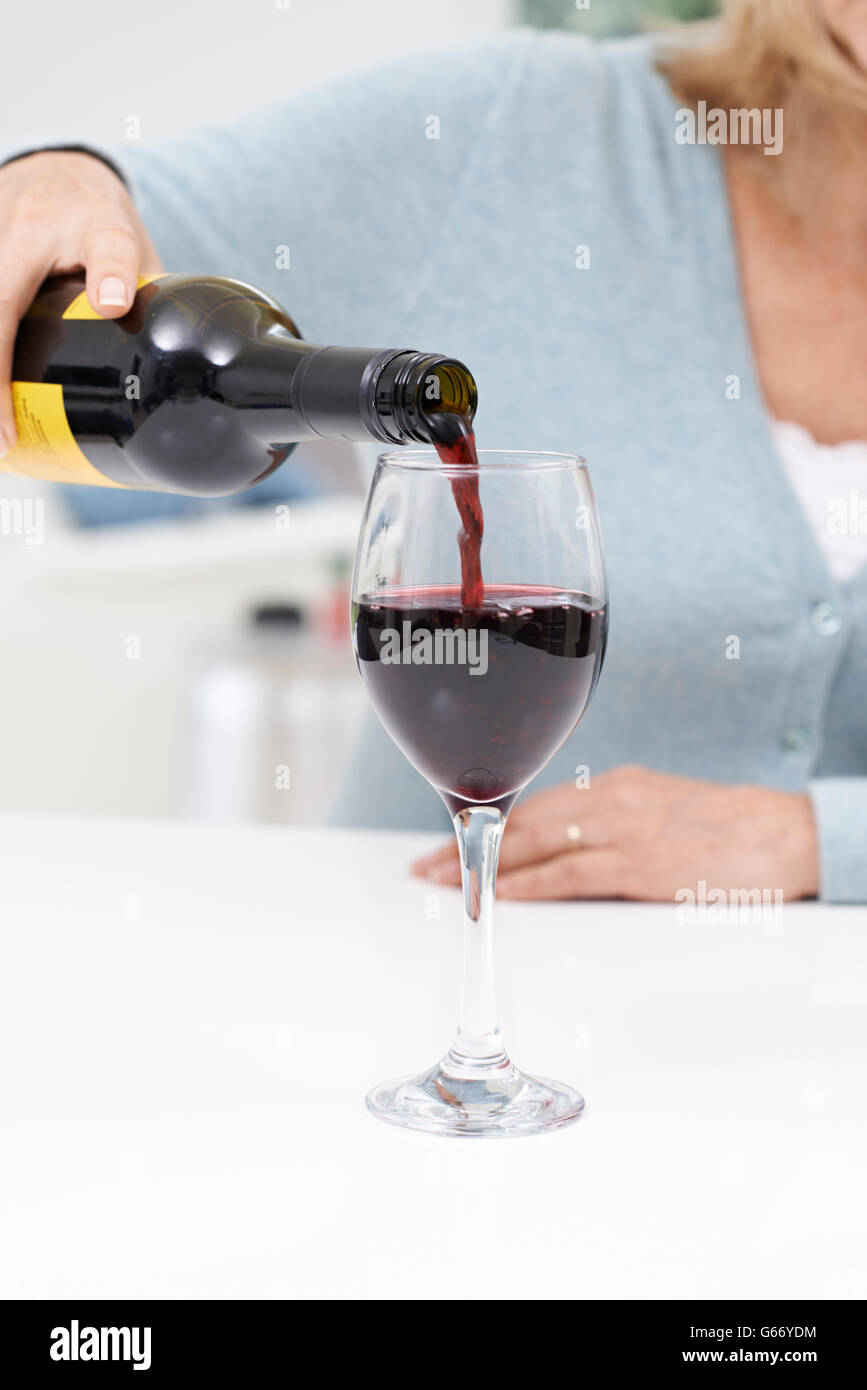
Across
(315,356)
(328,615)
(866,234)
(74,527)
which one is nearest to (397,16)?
(74,527)

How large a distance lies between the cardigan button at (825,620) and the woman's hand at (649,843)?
0.21 m

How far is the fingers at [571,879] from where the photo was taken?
98cm

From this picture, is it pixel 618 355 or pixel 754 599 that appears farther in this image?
pixel 618 355

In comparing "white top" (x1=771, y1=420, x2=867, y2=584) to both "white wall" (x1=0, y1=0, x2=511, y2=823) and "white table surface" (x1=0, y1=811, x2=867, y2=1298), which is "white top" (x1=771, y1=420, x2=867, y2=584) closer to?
"white table surface" (x1=0, y1=811, x2=867, y2=1298)

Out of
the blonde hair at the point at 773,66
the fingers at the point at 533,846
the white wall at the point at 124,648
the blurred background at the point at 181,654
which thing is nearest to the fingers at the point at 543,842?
the fingers at the point at 533,846

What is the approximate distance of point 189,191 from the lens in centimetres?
124

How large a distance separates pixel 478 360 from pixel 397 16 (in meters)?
5.59

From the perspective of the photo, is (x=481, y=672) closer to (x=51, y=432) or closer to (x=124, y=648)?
(x=51, y=432)

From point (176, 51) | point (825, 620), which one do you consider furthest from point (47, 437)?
point (176, 51)

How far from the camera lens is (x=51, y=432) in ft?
2.51

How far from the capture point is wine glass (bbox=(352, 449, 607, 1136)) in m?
0.59

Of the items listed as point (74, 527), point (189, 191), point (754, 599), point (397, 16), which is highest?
point (397, 16)

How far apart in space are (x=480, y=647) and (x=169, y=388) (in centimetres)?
24

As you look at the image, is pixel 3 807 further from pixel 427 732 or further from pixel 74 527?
pixel 427 732
